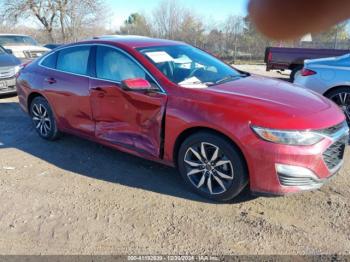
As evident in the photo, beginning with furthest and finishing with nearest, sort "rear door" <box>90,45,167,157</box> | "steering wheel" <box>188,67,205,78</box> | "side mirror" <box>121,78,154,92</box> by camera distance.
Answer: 1. "steering wheel" <box>188,67,205,78</box>
2. "rear door" <box>90,45,167,157</box>
3. "side mirror" <box>121,78,154,92</box>

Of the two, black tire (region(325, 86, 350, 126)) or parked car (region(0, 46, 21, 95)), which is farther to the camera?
parked car (region(0, 46, 21, 95))

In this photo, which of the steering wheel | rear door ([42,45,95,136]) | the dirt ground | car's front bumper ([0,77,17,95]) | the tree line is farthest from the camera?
the tree line

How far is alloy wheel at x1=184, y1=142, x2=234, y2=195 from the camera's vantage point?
3350 mm

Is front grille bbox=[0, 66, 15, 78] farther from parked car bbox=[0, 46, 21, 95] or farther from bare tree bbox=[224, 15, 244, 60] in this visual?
bare tree bbox=[224, 15, 244, 60]

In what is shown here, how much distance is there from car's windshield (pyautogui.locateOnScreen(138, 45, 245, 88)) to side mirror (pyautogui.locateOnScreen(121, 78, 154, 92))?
0.81ft

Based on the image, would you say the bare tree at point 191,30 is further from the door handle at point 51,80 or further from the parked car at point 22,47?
the door handle at point 51,80

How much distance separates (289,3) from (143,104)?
27425 mm

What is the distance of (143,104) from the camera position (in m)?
3.77

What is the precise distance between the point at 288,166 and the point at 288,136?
27cm

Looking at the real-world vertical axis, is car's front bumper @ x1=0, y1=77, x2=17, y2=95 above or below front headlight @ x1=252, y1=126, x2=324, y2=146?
Answer: below

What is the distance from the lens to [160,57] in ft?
13.1

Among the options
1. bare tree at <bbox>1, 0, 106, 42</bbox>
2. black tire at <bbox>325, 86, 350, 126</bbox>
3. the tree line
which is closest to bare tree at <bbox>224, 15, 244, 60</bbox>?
the tree line

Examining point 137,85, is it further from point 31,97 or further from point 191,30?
point 191,30

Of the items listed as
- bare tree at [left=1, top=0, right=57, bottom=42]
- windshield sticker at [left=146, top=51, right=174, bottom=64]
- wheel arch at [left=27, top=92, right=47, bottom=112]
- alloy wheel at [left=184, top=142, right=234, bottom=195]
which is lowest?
alloy wheel at [left=184, top=142, right=234, bottom=195]
